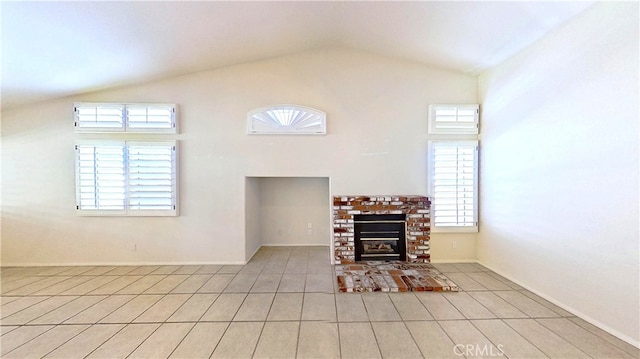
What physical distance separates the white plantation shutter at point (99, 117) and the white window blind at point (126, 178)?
26cm

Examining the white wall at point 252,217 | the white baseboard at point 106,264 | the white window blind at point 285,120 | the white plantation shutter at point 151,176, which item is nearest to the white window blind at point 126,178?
the white plantation shutter at point 151,176

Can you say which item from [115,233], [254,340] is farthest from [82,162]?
[254,340]

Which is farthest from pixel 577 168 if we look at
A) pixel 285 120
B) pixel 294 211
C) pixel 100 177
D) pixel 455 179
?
pixel 100 177

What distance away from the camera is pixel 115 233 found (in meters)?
4.14

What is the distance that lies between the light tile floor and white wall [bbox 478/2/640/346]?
358 mm

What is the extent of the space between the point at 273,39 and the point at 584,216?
166 inches

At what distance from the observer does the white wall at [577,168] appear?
2.24 meters

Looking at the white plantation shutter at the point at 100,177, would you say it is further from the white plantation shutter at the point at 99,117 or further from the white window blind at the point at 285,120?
the white window blind at the point at 285,120

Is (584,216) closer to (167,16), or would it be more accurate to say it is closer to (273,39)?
(273,39)

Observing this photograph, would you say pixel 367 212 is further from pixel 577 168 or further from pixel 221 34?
pixel 221 34

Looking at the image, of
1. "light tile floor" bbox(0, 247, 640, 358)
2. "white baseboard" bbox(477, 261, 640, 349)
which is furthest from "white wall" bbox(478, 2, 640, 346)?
"light tile floor" bbox(0, 247, 640, 358)

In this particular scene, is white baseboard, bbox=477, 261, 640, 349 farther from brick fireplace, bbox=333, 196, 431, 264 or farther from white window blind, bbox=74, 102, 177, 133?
white window blind, bbox=74, 102, 177, 133

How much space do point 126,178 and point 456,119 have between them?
5428 mm

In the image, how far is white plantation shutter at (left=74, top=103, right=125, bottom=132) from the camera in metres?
4.03
